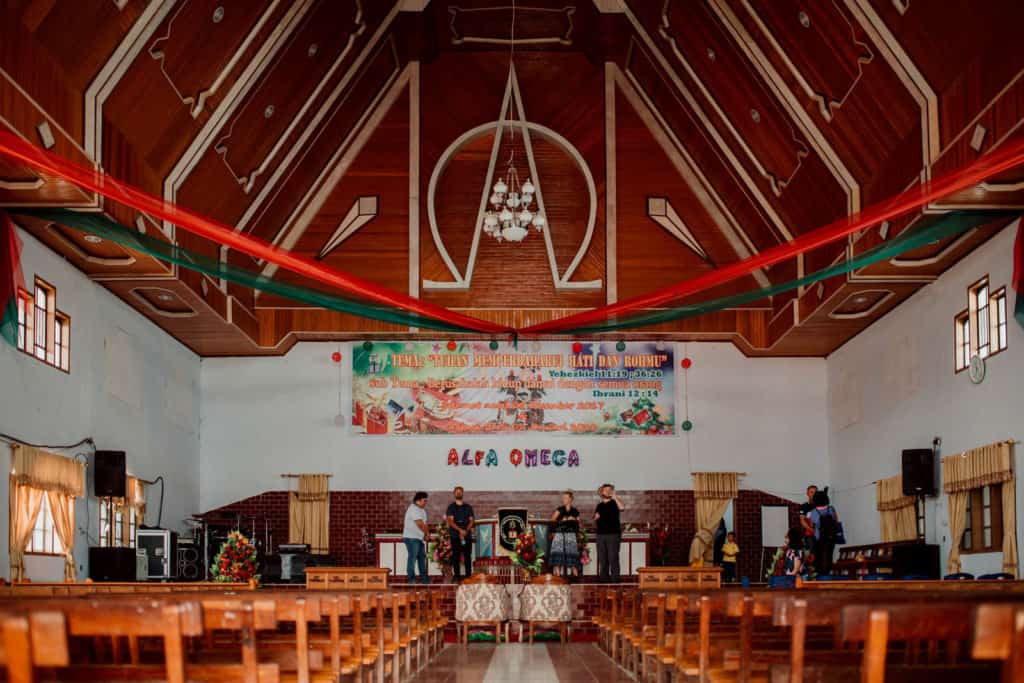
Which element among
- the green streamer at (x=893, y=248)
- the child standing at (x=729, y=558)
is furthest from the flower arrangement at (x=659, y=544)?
the green streamer at (x=893, y=248)

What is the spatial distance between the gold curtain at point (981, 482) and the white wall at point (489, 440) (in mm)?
5791

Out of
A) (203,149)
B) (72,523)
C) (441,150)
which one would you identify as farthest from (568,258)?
(72,523)

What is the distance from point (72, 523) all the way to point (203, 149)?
5.15 meters

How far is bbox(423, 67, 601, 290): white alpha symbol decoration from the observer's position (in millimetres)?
21656

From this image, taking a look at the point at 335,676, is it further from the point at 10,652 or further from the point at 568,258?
the point at 568,258

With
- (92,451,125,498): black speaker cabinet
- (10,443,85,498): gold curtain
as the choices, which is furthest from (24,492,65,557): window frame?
(92,451,125,498): black speaker cabinet

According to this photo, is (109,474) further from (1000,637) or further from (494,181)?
(1000,637)

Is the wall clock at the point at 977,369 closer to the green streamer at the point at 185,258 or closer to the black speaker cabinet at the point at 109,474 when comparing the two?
the green streamer at the point at 185,258

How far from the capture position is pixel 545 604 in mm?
15258

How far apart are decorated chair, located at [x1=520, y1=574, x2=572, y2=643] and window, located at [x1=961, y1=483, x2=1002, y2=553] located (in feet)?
17.2

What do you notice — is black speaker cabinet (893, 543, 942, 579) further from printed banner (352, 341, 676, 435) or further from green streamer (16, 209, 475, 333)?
green streamer (16, 209, 475, 333)

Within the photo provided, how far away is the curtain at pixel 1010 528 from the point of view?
14336 millimetres

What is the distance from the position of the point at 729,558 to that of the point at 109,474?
1025 cm

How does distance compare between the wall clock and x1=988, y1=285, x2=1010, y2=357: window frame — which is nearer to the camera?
x1=988, y1=285, x2=1010, y2=357: window frame
